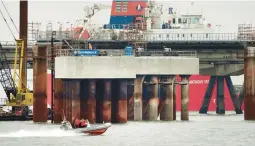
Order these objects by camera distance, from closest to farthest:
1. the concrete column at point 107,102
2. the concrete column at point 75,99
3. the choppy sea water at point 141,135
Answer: the choppy sea water at point 141,135 < the concrete column at point 75,99 < the concrete column at point 107,102

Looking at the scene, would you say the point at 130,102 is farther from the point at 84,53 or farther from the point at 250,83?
the point at 84,53

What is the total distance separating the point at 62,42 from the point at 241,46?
30.7 meters

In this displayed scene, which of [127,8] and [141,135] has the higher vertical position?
[127,8]

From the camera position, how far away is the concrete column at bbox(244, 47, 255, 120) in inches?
5340

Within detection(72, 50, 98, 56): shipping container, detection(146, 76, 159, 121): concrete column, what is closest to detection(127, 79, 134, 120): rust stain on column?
detection(146, 76, 159, 121): concrete column

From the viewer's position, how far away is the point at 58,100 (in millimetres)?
126125

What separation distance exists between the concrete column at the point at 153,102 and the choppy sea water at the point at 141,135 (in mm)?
4037

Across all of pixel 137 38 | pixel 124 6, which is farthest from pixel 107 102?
pixel 124 6

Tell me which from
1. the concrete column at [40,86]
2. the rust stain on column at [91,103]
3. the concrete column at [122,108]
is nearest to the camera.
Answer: the rust stain on column at [91,103]

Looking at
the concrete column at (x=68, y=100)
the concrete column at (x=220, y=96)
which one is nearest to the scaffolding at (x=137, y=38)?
the concrete column at (x=68, y=100)

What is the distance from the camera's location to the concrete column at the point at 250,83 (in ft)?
445

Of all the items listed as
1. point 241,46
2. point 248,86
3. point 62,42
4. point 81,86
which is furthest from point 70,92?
point 241,46

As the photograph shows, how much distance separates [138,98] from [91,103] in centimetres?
1110

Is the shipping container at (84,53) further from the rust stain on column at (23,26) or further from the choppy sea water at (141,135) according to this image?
the rust stain on column at (23,26)
